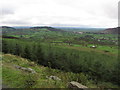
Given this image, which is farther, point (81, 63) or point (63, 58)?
point (63, 58)

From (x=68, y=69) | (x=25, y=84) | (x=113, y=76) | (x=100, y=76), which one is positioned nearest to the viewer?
(x=25, y=84)

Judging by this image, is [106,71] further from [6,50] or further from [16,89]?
[6,50]

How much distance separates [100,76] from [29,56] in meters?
16.0

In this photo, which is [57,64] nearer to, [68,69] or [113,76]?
[68,69]

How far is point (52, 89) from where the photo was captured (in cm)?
369

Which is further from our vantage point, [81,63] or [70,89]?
[81,63]

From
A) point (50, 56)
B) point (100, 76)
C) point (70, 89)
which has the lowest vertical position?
point (100, 76)

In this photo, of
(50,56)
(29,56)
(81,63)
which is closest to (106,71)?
(81,63)

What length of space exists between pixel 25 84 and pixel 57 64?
18.8 m

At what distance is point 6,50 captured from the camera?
26.2 metres

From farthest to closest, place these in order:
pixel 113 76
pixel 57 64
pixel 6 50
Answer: pixel 6 50, pixel 57 64, pixel 113 76

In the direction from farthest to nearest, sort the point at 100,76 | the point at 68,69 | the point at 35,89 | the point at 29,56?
the point at 29,56, the point at 68,69, the point at 100,76, the point at 35,89

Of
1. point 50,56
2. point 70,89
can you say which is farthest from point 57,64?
point 70,89

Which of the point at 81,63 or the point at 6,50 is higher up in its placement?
the point at 6,50
